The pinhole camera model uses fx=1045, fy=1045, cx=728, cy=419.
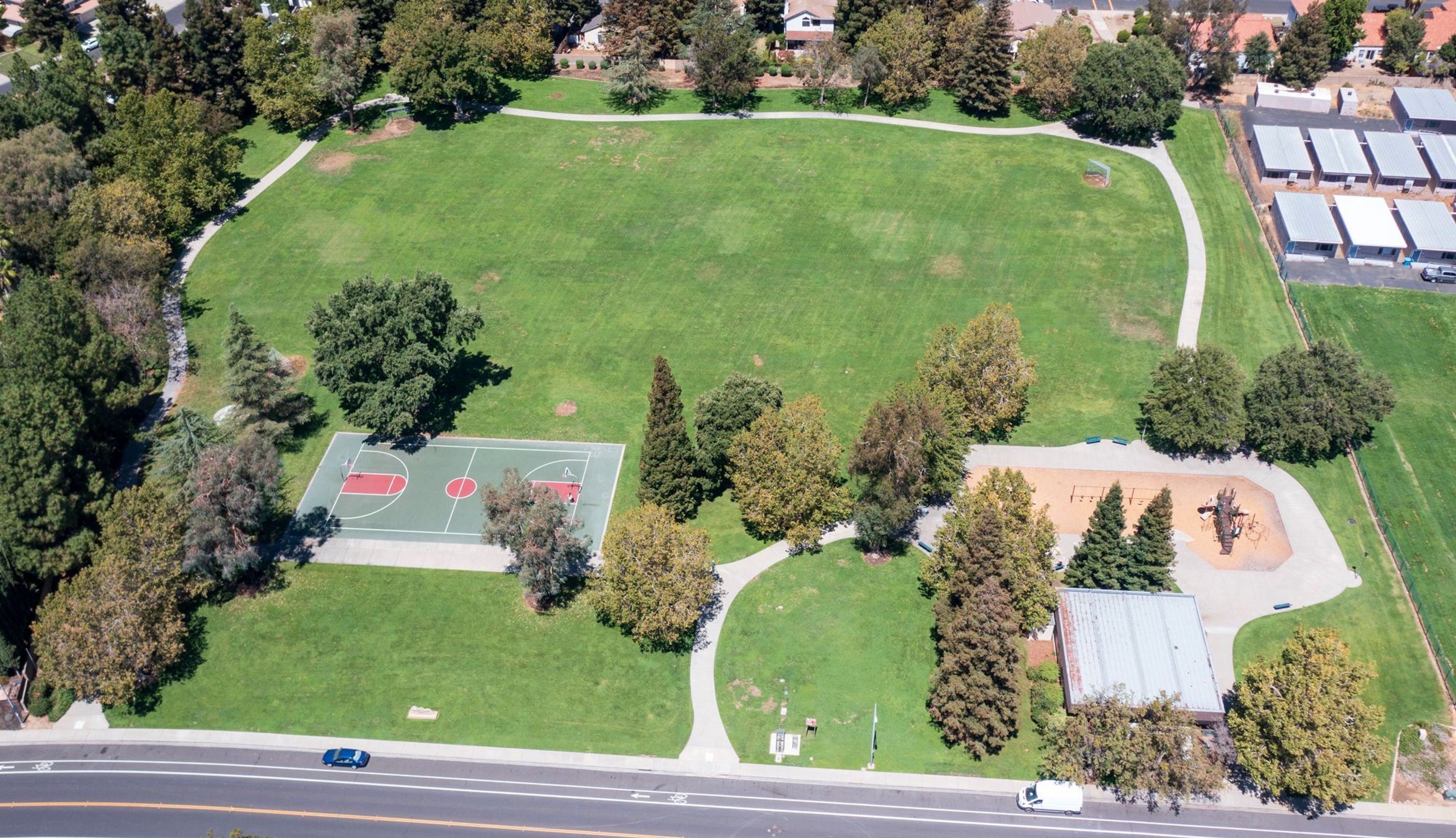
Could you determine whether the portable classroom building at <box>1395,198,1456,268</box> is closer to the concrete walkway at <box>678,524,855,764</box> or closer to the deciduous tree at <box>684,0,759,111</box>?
the concrete walkway at <box>678,524,855,764</box>

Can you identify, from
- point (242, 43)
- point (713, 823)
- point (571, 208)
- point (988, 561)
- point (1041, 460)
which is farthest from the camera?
point (242, 43)

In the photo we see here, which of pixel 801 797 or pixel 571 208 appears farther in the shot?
pixel 571 208

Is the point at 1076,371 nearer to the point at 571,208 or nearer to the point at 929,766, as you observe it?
the point at 929,766

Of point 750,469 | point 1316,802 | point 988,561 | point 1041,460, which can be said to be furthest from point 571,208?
point 1316,802

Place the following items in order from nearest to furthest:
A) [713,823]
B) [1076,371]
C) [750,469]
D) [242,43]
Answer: [713,823]
[750,469]
[1076,371]
[242,43]

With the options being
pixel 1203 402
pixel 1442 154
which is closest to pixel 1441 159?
pixel 1442 154

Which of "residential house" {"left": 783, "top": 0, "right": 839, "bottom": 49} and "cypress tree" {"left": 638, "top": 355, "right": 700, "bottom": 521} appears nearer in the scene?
"cypress tree" {"left": 638, "top": 355, "right": 700, "bottom": 521}

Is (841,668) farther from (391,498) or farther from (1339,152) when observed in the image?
(1339,152)

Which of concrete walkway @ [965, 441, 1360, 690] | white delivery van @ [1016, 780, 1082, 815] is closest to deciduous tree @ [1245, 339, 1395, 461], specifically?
concrete walkway @ [965, 441, 1360, 690]
